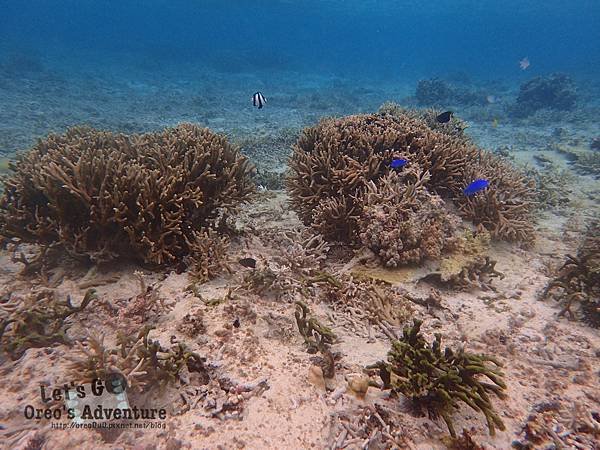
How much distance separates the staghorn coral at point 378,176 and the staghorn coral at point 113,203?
5.28 ft

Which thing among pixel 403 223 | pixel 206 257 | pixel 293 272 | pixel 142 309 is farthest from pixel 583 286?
pixel 142 309

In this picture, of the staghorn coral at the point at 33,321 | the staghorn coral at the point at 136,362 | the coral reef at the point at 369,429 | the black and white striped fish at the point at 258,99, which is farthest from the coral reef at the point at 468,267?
the black and white striped fish at the point at 258,99

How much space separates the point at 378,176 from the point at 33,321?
204 inches

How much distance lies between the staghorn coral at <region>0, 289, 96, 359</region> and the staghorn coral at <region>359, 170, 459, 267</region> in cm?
372

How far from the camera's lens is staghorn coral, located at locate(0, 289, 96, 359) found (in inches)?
127

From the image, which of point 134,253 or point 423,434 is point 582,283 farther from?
point 134,253

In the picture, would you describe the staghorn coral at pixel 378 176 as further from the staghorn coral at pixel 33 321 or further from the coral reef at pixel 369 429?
the staghorn coral at pixel 33 321

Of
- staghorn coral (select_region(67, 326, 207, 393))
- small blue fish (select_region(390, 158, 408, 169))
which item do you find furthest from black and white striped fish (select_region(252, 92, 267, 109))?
staghorn coral (select_region(67, 326, 207, 393))

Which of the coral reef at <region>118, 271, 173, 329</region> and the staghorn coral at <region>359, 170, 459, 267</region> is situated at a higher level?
the staghorn coral at <region>359, 170, 459, 267</region>

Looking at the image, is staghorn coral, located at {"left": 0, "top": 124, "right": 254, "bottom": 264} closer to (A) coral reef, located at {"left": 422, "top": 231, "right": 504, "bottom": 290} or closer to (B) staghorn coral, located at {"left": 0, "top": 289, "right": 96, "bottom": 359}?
(B) staghorn coral, located at {"left": 0, "top": 289, "right": 96, "bottom": 359}

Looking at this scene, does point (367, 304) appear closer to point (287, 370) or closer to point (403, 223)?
point (403, 223)

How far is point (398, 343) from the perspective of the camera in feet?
10.5

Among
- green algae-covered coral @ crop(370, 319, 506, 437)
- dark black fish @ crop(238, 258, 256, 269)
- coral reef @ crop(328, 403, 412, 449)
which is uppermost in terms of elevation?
dark black fish @ crop(238, 258, 256, 269)

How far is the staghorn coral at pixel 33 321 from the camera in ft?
10.6
